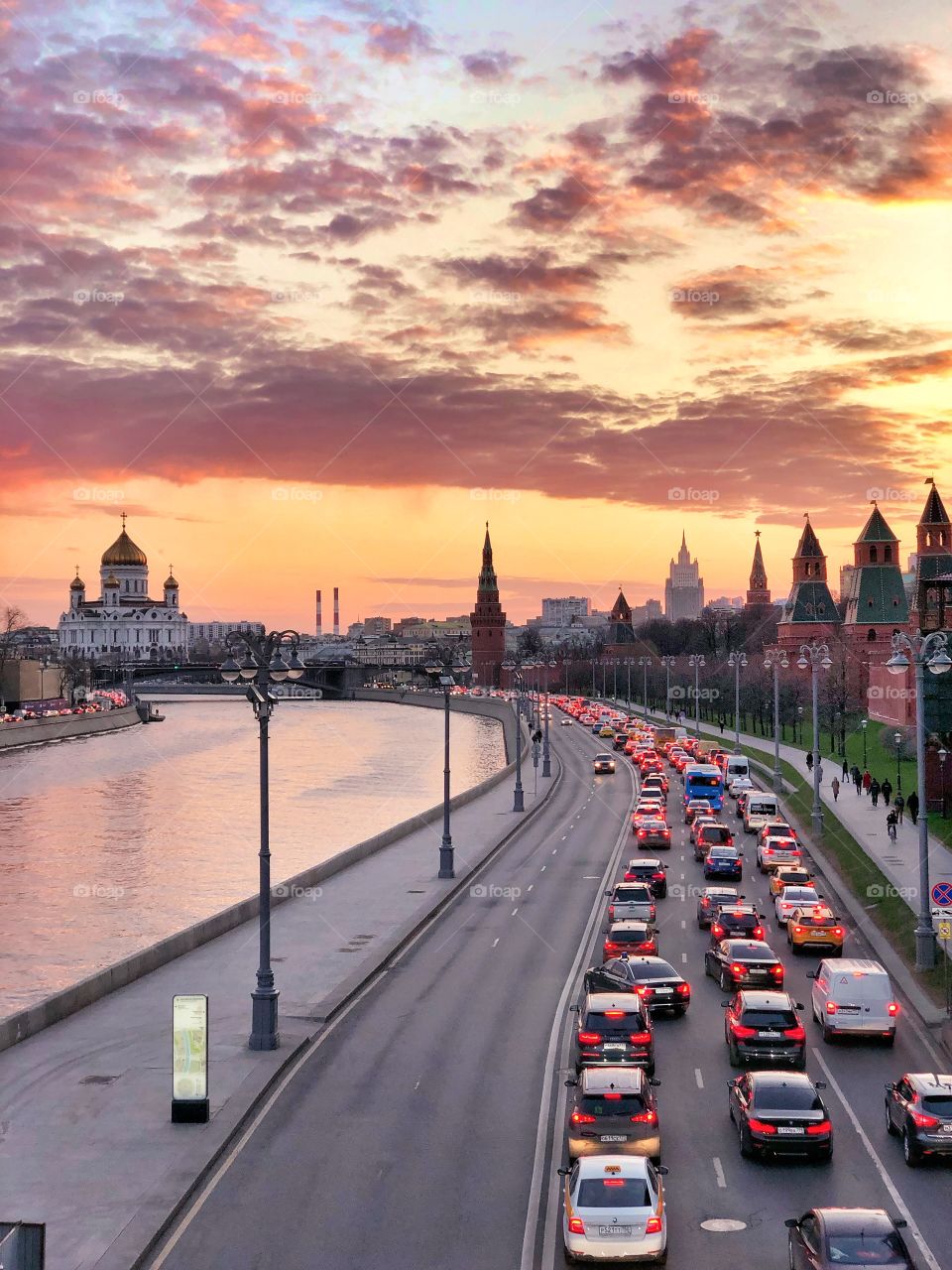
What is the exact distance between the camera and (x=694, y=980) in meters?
27.0

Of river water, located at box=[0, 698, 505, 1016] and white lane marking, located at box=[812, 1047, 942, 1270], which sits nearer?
white lane marking, located at box=[812, 1047, 942, 1270]

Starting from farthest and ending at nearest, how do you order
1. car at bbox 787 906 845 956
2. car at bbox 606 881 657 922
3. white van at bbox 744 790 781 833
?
white van at bbox 744 790 781 833 → car at bbox 606 881 657 922 → car at bbox 787 906 845 956

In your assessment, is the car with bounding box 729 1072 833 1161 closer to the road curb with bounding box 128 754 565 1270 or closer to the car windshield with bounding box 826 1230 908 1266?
the car windshield with bounding box 826 1230 908 1266

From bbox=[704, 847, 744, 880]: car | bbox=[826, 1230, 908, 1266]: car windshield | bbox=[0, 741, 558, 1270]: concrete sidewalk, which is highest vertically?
bbox=[826, 1230, 908, 1266]: car windshield

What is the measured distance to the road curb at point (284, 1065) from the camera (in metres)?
13.9

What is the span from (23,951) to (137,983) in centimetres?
1308

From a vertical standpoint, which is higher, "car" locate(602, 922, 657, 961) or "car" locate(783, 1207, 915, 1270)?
"car" locate(783, 1207, 915, 1270)

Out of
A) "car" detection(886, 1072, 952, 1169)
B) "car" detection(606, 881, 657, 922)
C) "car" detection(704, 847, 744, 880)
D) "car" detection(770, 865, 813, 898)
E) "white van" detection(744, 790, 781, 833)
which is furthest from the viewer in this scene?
"white van" detection(744, 790, 781, 833)

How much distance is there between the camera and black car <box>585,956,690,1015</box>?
76.0 feet

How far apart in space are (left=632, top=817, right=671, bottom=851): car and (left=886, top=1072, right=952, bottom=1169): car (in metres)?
30.1

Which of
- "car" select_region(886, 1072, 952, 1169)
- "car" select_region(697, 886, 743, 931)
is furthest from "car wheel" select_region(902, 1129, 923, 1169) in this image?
"car" select_region(697, 886, 743, 931)

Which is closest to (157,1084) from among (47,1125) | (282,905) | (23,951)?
(47,1125)

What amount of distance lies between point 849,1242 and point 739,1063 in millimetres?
8467

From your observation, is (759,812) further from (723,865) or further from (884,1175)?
(884,1175)
